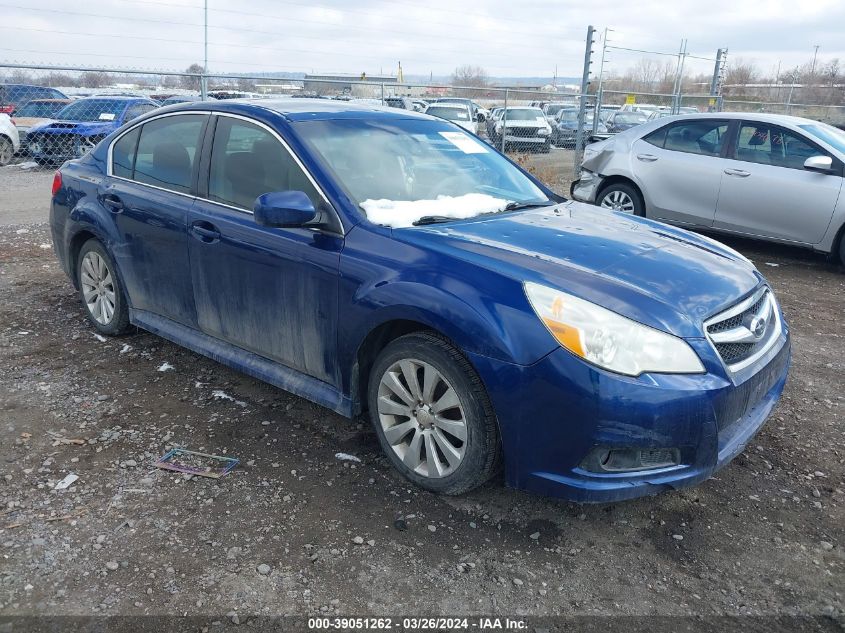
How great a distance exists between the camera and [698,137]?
27.2 feet

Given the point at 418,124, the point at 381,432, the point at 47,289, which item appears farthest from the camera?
the point at 47,289

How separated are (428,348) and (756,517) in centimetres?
165

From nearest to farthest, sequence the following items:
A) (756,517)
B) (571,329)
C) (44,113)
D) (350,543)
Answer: (571,329), (350,543), (756,517), (44,113)

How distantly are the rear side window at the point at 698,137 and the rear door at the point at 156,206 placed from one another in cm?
614

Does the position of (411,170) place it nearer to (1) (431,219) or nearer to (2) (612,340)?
(1) (431,219)

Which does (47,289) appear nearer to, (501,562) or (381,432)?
(381,432)

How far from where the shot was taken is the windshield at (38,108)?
15.9 meters

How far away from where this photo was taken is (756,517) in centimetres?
311

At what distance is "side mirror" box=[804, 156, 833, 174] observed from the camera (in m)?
7.18

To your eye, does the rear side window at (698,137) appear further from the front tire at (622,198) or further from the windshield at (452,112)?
the windshield at (452,112)

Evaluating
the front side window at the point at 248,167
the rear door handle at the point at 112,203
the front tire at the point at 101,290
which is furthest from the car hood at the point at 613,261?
the front tire at the point at 101,290

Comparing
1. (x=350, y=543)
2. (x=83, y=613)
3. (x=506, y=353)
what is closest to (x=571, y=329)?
(x=506, y=353)

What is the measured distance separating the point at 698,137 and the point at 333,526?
7093 mm

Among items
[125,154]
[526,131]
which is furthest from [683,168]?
[526,131]
